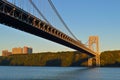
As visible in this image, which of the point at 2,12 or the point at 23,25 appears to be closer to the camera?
the point at 2,12

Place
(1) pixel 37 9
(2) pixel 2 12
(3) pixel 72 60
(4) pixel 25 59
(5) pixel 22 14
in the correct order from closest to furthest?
(2) pixel 2 12
(5) pixel 22 14
(1) pixel 37 9
(3) pixel 72 60
(4) pixel 25 59

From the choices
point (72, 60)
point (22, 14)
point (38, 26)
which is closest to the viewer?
point (22, 14)

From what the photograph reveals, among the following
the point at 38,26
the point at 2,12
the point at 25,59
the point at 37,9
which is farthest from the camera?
the point at 25,59

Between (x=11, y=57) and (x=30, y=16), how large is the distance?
107m

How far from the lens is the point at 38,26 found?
36.0 meters

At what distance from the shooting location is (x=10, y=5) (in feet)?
90.7

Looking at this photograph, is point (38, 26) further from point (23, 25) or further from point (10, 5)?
point (10, 5)

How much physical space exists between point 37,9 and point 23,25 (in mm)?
7091

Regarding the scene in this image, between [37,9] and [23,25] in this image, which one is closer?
[23,25]

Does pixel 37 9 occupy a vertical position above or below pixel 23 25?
above

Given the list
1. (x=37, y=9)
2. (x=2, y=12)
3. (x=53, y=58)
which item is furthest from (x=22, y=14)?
(x=53, y=58)

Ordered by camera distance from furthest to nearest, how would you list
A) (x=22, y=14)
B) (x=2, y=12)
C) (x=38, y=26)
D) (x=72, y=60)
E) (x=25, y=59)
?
(x=25, y=59)
(x=72, y=60)
(x=38, y=26)
(x=22, y=14)
(x=2, y=12)

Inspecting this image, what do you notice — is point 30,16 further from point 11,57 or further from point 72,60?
point 11,57

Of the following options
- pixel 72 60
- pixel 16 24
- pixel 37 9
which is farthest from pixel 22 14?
pixel 72 60
